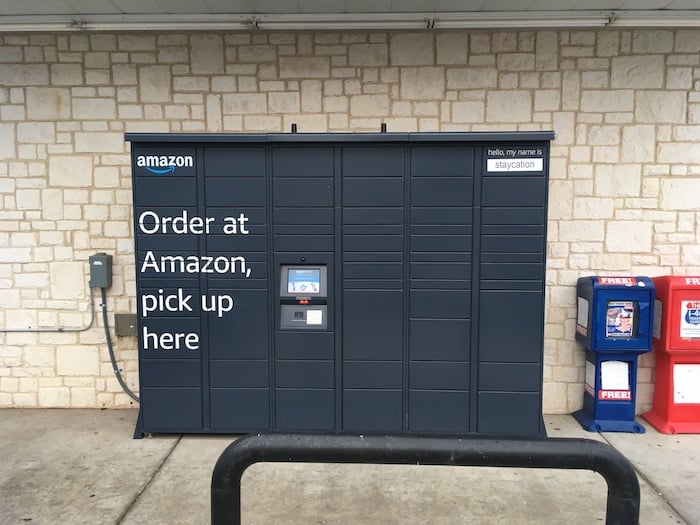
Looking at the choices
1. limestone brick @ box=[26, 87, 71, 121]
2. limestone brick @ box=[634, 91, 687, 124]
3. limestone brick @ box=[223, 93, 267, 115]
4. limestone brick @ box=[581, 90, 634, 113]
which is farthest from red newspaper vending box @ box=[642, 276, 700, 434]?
limestone brick @ box=[26, 87, 71, 121]

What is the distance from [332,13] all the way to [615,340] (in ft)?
12.4

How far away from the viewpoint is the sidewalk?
338 cm

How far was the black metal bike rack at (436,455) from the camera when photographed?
6.45ft

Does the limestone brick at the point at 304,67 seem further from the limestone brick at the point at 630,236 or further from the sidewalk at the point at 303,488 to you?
the sidewalk at the point at 303,488

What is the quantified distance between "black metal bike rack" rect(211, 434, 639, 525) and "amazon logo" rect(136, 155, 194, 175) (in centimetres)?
277

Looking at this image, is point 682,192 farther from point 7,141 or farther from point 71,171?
point 7,141

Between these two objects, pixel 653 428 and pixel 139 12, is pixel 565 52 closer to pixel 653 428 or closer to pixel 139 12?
pixel 653 428

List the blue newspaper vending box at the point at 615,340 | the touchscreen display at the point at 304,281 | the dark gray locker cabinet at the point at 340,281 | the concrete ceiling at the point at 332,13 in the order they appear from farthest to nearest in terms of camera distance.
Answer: the blue newspaper vending box at the point at 615,340, the concrete ceiling at the point at 332,13, the touchscreen display at the point at 304,281, the dark gray locker cabinet at the point at 340,281

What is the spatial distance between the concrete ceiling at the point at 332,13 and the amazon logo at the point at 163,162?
1.37m

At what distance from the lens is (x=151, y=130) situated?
503 centimetres

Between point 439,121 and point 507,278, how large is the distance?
1.66m

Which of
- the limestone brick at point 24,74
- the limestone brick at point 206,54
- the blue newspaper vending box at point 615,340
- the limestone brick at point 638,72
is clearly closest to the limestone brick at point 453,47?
the limestone brick at point 638,72

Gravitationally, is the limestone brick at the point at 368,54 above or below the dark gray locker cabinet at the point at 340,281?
above

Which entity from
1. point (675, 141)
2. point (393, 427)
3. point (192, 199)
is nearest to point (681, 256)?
point (675, 141)
